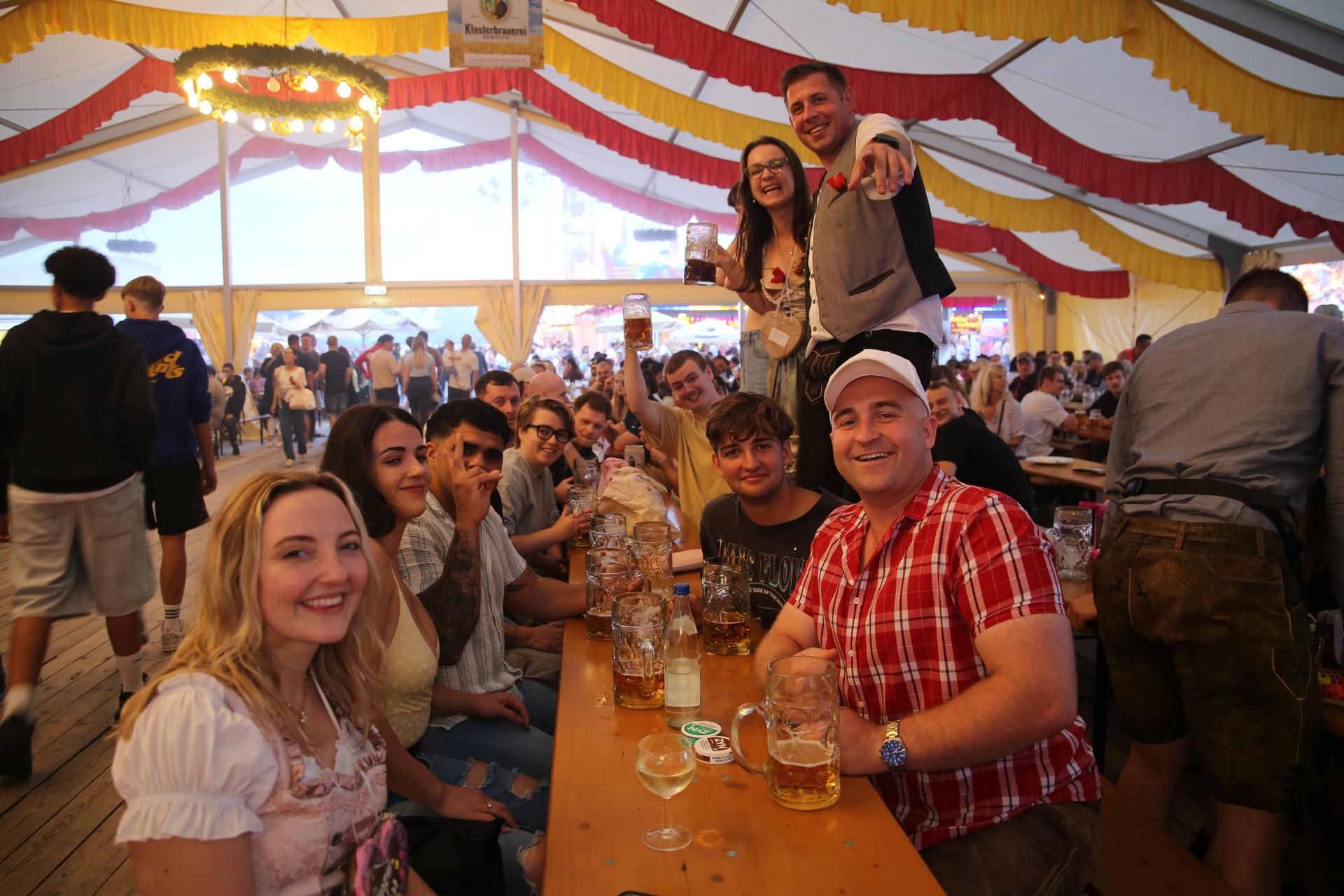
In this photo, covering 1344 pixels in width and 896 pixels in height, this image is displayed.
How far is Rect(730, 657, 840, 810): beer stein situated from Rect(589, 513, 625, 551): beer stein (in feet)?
3.24

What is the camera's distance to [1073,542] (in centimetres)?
262

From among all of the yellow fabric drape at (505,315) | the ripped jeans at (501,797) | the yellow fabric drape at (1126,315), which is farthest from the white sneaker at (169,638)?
the yellow fabric drape at (1126,315)

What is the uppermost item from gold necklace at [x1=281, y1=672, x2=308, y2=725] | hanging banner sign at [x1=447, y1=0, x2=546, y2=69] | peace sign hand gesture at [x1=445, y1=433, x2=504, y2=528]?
hanging banner sign at [x1=447, y1=0, x2=546, y2=69]

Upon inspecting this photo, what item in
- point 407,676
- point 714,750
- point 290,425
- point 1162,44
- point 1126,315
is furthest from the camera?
point 1126,315

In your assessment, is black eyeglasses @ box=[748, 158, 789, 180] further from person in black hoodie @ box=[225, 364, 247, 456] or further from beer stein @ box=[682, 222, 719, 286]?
person in black hoodie @ box=[225, 364, 247, 456]

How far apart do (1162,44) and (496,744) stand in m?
4.75

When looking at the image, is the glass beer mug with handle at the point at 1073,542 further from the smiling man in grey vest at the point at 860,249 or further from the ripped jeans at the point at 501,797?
the ripped jeans at the point at 501,797

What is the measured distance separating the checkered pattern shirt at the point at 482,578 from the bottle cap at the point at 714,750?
0.91 m

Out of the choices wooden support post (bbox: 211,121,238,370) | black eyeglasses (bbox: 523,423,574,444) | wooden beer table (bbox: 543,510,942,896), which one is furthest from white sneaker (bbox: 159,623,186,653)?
wooden support post (bbox: 211,121,238,370)

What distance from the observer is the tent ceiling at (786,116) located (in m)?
6.71

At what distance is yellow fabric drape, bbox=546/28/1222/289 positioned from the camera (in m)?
7.81

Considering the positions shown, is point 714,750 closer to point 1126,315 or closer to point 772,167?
point 772,167

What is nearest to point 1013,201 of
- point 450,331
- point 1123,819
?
point 1123,819

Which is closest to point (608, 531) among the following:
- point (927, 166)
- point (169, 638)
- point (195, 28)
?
point (169, 638)
